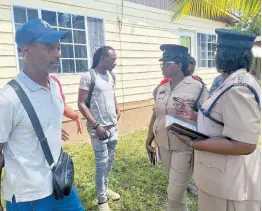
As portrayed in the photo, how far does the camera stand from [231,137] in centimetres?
166

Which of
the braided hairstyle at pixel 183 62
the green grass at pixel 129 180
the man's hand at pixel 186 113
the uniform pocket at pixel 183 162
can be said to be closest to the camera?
the man's hand at pixel 186 113

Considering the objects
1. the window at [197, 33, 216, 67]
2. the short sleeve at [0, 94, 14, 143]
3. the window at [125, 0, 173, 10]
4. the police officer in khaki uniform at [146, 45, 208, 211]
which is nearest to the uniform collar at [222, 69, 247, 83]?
the police officer in khaki uniform at [146, 45, 208, 211]

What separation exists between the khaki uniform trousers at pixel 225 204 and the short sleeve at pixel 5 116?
1.43 m

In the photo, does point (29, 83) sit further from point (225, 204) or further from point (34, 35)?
point (225, 204)

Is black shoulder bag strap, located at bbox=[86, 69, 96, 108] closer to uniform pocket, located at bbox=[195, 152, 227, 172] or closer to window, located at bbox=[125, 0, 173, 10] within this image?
uniform pocket, located at bbox=[195, 152, 227, 172]

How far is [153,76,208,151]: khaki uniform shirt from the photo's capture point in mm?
2623

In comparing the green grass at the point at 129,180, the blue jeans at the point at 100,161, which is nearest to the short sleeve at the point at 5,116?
the blue jeans at the point at 100,161

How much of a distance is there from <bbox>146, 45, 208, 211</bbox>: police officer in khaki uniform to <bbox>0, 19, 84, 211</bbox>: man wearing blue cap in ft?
3.82

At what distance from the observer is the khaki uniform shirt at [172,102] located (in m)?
2.62

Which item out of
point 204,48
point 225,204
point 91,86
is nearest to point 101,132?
point 91,86

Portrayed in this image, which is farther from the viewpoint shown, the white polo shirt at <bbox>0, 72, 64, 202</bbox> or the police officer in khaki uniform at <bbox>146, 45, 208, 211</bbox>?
the police officer in khaki uniform at <bbox>146, 45, 208, 211</bbox>

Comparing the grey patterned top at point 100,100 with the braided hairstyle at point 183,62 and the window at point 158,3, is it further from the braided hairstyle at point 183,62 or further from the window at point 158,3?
the window at point 158,3

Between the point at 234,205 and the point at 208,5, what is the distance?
4.45 meters

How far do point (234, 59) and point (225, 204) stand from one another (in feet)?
3.30
